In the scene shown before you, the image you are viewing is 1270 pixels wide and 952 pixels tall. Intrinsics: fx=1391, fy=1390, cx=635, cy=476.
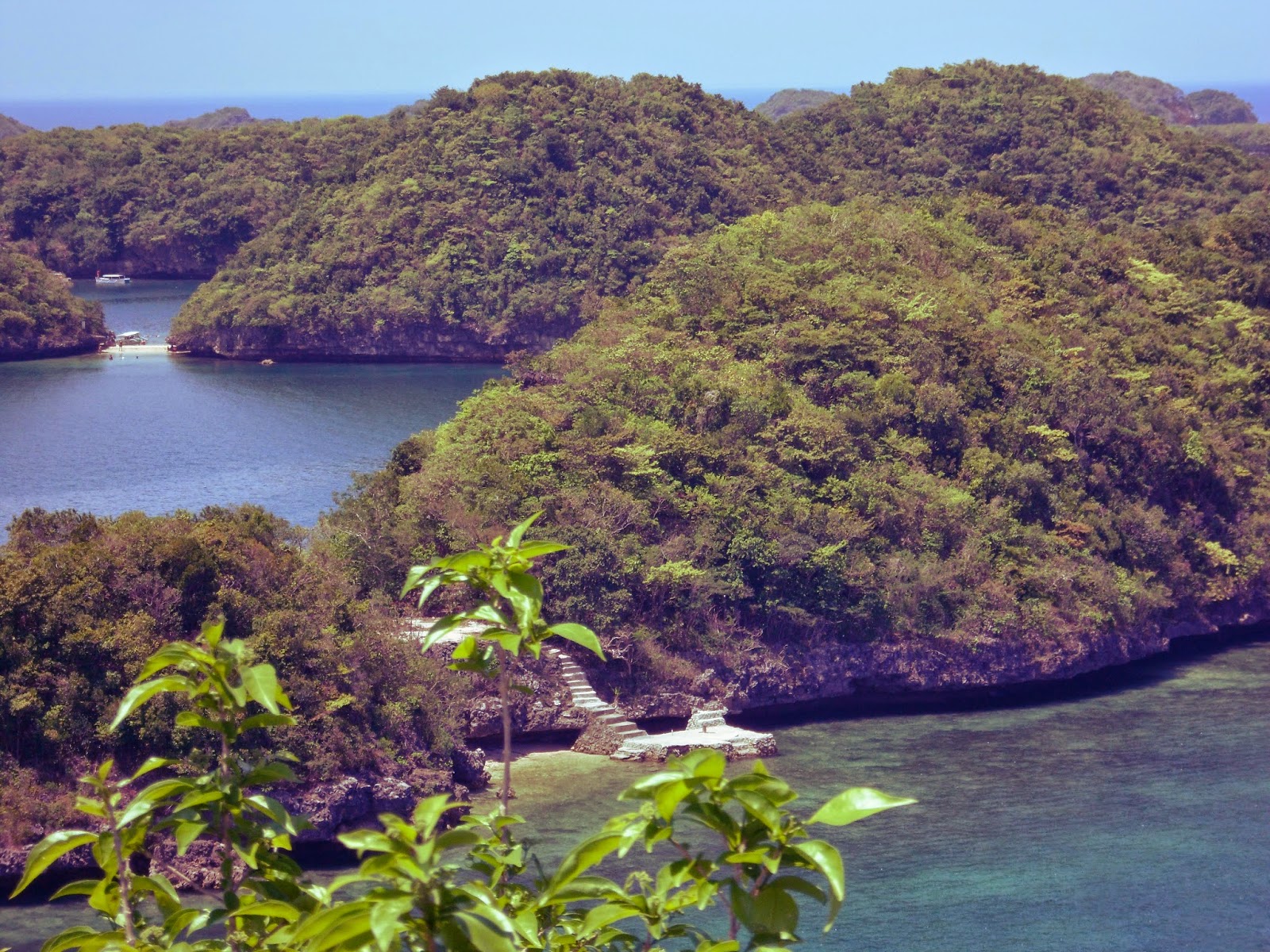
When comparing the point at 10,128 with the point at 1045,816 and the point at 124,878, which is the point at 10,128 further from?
the point at 124,878

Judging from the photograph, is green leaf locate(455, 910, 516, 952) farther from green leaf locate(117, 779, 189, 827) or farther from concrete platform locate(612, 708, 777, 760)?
concrete platform locate(612, 708, 777, 760)

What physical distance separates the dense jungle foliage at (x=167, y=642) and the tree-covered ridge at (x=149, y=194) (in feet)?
176

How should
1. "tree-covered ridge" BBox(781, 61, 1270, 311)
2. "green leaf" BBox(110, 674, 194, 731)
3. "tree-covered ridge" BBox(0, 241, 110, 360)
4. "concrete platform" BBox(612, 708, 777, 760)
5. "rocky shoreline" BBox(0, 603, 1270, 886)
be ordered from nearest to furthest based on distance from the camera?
"green leaf" BBox(110, 674, 194, 731), "rocky shoreline" BBox(0, 603, 1270, 886), "concrete platform" BBox(612, 708, 777, 760), "tree-covered ridge" BBox(0, 241, 110, 360), "tree-covered ridge" BBox(781, 61, 1270, 311)

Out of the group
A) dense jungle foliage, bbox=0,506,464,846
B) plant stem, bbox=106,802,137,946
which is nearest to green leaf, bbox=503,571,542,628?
plant stem, bbox=106,802,137,946

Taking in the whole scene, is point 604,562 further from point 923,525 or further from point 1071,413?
point 1071,413

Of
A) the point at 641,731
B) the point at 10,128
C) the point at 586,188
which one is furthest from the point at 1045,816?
the point at 10,128

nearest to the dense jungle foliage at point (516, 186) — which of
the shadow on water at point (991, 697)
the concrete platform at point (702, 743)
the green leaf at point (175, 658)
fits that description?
the shadow on water at point (991, 697)

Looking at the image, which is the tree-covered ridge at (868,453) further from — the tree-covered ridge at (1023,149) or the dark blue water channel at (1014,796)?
the tree-covered ridge at (1023,149)

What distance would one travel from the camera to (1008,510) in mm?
29578

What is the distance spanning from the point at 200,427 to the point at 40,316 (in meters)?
15.6

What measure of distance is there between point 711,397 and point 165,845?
14.9 metres

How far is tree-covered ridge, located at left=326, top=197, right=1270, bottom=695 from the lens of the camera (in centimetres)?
2606

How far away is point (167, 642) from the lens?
66.6 ft

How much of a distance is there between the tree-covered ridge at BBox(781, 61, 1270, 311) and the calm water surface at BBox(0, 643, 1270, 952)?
36.9 metres
